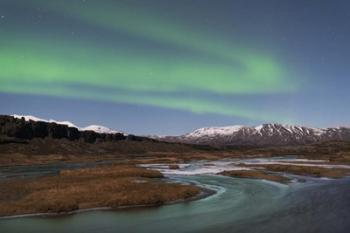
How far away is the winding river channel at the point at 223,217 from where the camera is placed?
122 feet

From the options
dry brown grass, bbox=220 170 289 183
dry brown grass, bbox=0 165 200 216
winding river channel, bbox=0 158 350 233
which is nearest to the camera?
winding river channel, bbox=0 158 350 233

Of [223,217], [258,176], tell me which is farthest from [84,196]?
[258,176]

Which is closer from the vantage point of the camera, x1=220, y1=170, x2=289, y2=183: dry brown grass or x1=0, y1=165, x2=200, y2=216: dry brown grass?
x1=0, y1=165, x2=200, y2=216: dry brown grass

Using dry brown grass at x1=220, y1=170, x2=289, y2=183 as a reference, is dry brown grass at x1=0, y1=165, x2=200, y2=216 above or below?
below

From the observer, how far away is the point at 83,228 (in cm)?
3800

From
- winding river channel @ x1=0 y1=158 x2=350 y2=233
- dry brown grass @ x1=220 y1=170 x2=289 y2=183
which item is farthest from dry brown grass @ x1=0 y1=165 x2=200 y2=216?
dry brown grass @ x1=220 y1=170 x2=289 y2=183

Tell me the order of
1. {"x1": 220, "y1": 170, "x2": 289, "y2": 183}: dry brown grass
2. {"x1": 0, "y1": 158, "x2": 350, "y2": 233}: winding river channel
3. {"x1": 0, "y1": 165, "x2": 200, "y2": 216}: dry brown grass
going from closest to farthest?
{"x1": 0, "y1": 158, "x2": 350, "y2": 233}: winding river channel
{"x1": 0, "y1": 165, "x2": 200, "y2": 216}: dry brown grass
{"x1": 220, "y1": 170, "x2": 289, "y2": 183}: dry brown grass

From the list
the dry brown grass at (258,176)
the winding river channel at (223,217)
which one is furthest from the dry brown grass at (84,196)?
the dry brown grass at (258,176)

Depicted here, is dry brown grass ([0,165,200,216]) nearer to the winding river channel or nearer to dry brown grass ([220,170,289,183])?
the winding river channel

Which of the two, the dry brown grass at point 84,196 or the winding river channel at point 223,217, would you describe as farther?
the dry brown grass at point 84,196

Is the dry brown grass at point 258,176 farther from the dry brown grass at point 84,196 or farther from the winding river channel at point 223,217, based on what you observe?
the dry brown grass at point 84,196

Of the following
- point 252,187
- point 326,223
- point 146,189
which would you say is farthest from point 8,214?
point 252,187

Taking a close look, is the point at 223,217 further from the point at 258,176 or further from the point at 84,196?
the point at 258,176

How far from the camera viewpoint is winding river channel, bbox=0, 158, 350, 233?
3728 cm
